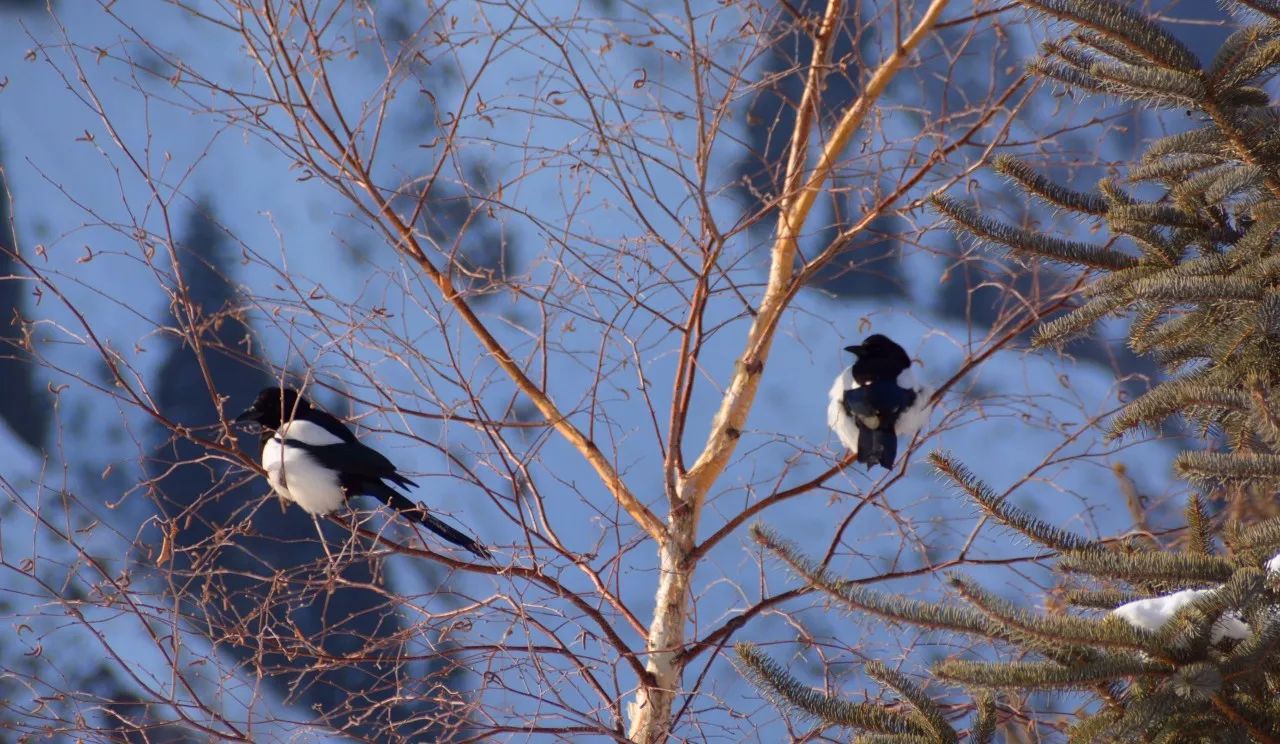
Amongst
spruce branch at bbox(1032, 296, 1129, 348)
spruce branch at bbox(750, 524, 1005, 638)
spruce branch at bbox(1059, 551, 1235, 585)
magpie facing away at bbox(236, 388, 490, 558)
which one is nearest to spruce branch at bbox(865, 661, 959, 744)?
spruce branch at bbox(750, 524, 1005, 638)

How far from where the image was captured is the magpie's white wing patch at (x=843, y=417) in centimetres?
287

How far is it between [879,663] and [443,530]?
1.44 m

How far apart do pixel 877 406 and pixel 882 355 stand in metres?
0.35

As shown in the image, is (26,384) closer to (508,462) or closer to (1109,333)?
(508,462)

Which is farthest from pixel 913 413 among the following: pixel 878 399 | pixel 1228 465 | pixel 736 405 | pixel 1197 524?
pixel 1228 465

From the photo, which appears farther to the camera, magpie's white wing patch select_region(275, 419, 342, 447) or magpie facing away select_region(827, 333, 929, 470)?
magpie's white wing patch select_region(275, 419, 342, 447)

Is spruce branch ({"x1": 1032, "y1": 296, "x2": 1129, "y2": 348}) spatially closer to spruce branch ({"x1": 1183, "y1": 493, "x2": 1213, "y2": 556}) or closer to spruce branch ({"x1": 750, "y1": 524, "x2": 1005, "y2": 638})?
spruce branch ({"x1": 1183, "y1": 493, "x2": 1213, "y2": 556})

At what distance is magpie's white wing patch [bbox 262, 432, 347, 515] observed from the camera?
2850mm

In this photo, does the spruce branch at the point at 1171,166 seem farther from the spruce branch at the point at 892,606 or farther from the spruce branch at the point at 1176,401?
the spruce branch at the point at 892,606

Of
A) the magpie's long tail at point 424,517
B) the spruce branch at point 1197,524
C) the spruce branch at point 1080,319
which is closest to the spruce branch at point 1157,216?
the spruce branch at point 1080,319

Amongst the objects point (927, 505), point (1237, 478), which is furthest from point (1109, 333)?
point (1237, 478)

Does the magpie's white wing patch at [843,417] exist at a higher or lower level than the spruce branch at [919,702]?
higher

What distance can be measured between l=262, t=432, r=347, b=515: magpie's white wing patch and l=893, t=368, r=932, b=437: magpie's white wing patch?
1345 mm

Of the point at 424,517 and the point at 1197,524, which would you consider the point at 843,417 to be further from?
the point at 1197,524
